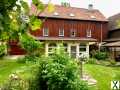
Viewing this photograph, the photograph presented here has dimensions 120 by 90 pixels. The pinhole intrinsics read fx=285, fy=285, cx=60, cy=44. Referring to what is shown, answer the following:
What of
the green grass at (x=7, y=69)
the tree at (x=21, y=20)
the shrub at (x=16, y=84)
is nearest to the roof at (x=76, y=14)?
the green grass at (x=7, y=69)

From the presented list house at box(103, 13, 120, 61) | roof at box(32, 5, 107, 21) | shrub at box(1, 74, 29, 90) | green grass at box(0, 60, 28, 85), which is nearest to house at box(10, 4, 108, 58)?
roof at box(32, 5, 107, 21)

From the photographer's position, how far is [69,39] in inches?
1388

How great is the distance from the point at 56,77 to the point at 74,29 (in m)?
27.2

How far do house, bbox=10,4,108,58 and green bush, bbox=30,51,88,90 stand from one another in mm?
22009

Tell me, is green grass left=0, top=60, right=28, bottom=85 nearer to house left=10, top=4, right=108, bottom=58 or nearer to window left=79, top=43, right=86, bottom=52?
house left=10, top=4, right=108, bottom=58

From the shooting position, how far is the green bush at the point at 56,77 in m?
10.9

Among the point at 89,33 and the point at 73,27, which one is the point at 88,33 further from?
the point at 73,27

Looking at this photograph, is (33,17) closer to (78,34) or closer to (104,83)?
(104,83)

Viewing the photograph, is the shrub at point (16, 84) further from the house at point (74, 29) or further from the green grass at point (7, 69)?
the house at point (74, 29)

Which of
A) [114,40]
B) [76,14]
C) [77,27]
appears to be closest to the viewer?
[114,40]

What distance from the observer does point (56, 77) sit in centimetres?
1102

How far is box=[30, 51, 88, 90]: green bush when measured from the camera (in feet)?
35.9

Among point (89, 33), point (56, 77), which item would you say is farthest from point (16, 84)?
point (89, 33)

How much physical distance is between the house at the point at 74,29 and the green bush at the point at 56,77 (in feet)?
72.2
